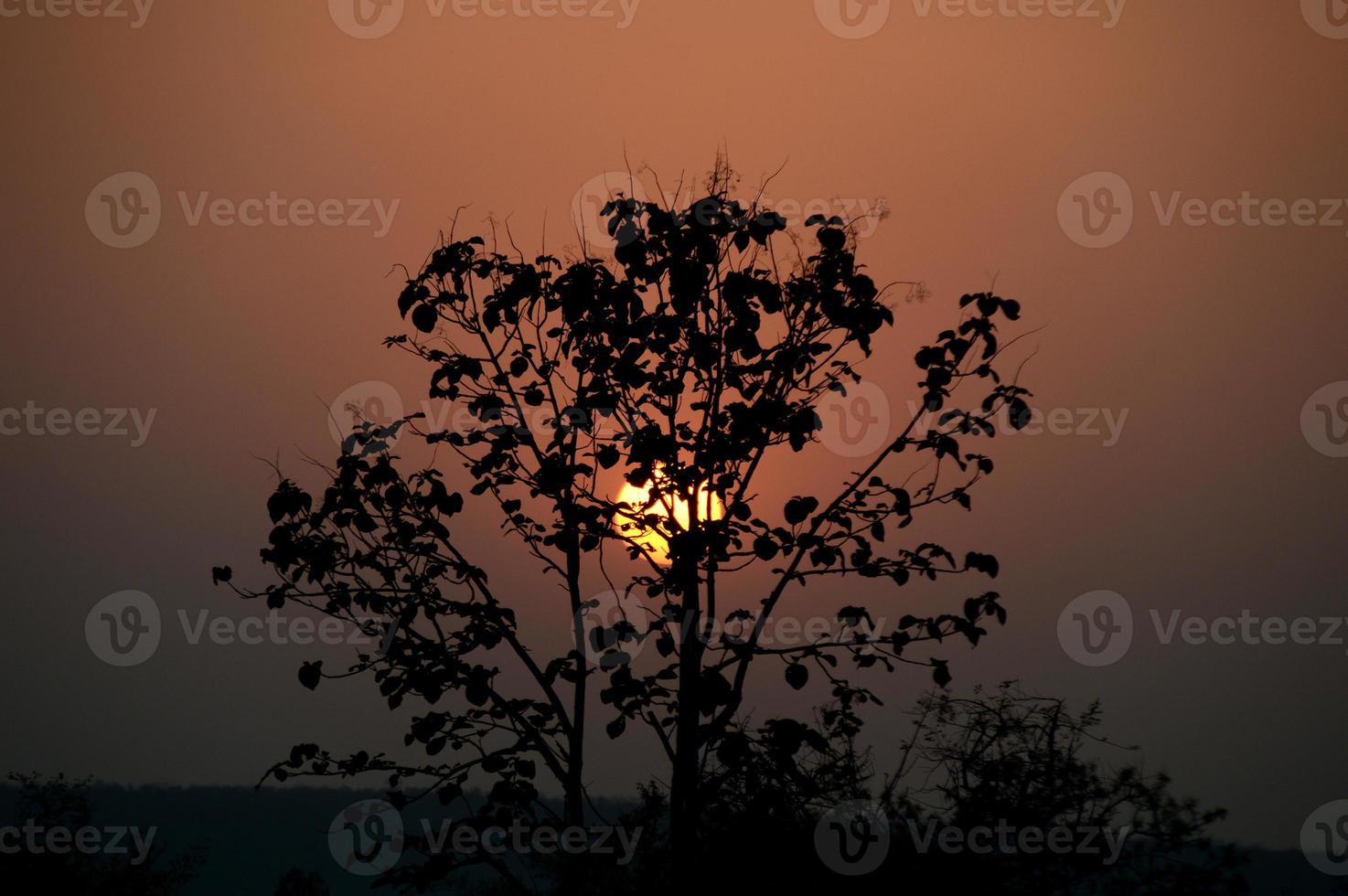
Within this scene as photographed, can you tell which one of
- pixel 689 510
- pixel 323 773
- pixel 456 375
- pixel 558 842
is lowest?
pixel 558 842

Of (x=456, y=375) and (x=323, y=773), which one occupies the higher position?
(x=456, y=375)

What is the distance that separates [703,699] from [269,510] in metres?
2.76

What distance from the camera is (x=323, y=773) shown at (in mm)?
6555

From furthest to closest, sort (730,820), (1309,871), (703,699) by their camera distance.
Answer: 1. (1309,871)
2. (730,820)
3. (703,699)

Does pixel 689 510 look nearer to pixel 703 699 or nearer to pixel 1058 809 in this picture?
pixel 703 699

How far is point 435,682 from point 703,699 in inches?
Answer: 69.3

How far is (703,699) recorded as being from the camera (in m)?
5.50

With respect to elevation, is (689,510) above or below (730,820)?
above

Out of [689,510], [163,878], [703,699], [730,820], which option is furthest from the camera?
[163,878]

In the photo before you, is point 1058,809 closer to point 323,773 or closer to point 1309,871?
point 1309,871

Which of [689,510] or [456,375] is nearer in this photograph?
[689,510]

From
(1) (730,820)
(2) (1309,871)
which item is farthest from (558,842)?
(2) (1309,871)

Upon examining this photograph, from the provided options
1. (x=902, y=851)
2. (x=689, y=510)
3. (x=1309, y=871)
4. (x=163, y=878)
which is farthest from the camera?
(x=163, y=878)

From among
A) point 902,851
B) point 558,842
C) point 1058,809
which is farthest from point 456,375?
point 1058,809
